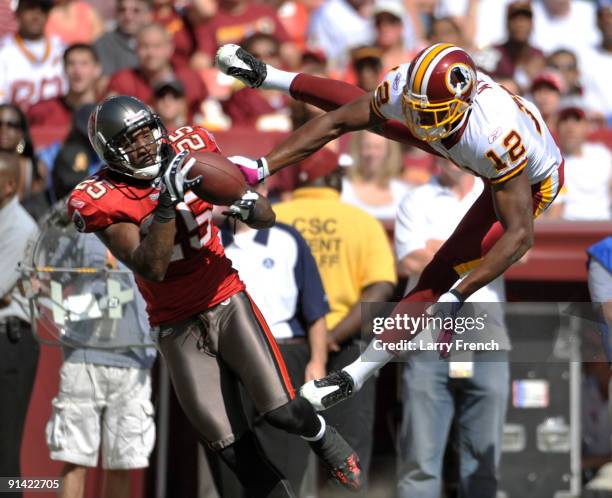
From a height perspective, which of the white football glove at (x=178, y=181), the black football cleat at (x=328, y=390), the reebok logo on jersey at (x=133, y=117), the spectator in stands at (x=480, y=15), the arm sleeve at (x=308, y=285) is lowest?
the black football cleat at (x=328, y=390)

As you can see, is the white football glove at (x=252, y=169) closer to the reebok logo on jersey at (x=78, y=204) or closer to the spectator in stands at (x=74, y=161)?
the reebok logo on jersey at (x=78, y=204)

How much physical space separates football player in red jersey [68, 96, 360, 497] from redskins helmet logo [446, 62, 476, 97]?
38.0 inches

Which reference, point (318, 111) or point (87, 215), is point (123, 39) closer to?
point (318, 111)

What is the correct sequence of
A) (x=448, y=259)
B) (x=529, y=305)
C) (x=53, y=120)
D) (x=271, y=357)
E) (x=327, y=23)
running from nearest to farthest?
1. (x=271, y=357)
2. (x=448, y=259)
3. (x=529, y=305)
4. (x=53, y=120)
5. (x=327, y=23)

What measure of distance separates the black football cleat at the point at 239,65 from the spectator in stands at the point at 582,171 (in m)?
3.39

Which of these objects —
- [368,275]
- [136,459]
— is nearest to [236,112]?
[368,275]

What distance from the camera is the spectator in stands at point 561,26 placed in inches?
418

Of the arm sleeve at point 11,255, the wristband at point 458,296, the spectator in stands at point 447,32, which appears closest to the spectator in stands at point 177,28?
the spectator in stands at point 447,32

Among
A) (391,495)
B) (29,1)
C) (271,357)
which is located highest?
(29,1)

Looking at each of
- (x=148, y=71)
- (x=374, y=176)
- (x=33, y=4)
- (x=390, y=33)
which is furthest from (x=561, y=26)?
(x=33, y=4)

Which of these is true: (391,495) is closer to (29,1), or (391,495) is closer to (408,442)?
(408,442)

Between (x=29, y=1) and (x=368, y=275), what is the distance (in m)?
4.50

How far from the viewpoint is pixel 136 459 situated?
627cm

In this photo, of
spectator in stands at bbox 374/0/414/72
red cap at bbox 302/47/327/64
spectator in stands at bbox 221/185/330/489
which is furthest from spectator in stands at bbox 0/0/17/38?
spectator in stands at bbox 221/185/330/489
